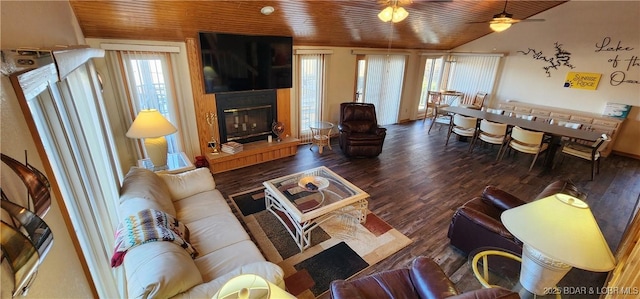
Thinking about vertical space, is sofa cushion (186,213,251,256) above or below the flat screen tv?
below

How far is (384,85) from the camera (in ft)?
22.3

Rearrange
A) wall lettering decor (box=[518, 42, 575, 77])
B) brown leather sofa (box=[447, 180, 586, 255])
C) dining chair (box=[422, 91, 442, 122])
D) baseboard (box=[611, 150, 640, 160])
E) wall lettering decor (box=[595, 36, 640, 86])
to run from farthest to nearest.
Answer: dining chair (box=[422, 91, 442, 122]), wall lettering decor (box=[518, 42, 575, 77]), baseboard (box=[611, 150, 640, 160]), wall lettering decor (box=[595, 36, 640, 86]), brown leather sofa (box=[447, 180, 586, 255])

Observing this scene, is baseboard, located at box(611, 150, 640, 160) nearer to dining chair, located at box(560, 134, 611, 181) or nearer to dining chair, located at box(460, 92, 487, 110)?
dining chair, located at box(560, 134, 611, 181)

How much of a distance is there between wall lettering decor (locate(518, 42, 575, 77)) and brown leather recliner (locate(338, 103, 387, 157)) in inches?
168

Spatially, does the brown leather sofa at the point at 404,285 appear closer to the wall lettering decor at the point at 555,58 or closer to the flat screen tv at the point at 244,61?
the flat screen tv at the point at 244,61

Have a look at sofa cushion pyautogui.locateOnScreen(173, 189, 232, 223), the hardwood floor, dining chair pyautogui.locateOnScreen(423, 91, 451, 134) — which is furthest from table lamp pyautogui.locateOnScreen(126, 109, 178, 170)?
dining chair pyautogui.locateOnScreen(423, 91, 451, 134)

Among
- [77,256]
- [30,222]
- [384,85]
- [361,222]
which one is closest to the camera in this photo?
[30,222]

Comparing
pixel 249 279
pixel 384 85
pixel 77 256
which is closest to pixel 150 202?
pixel 77 256

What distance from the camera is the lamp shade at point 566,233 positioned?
1.19 meters

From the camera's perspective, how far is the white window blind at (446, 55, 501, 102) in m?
6.93

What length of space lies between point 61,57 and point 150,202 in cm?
122

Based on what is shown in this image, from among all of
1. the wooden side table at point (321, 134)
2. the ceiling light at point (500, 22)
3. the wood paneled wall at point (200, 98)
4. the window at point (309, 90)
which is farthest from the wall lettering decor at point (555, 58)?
the wood paneled wall at point (200, 98)

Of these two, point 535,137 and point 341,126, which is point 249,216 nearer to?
point 341,126

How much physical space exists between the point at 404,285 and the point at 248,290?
1.34 metres
